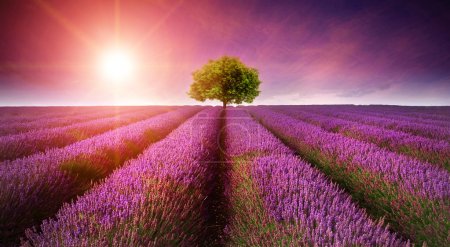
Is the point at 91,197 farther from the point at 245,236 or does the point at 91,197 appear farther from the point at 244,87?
the point at 244,87

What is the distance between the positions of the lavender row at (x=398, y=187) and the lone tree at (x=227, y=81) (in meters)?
18.2

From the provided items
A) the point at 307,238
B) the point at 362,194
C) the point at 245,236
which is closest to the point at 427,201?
the point at 362,194

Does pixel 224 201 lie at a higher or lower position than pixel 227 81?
lower

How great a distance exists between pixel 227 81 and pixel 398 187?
2054cm

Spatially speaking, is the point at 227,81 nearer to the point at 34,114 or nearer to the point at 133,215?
the point at 34,114

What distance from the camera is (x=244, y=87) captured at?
23703 millimetres

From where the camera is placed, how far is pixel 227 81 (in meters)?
23.0

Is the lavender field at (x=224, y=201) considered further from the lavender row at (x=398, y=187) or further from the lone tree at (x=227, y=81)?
the lone tree at (x=227, y=81)

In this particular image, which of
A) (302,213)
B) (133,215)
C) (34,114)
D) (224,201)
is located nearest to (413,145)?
(224,201)

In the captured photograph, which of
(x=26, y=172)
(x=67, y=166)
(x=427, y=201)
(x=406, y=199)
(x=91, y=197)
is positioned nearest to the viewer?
(x=91, y=197)

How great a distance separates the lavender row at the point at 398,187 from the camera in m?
2.44

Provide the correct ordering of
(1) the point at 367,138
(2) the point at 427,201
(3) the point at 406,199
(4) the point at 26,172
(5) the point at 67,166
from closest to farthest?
(2) the point at 427,201 → (3) the point at 406,199 → (4) the point at 26,172 → (5) the point at 67,166 → (1) the point at 367,138

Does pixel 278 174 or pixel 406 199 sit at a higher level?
pixel 278 174

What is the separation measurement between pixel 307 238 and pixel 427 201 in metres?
1.72
